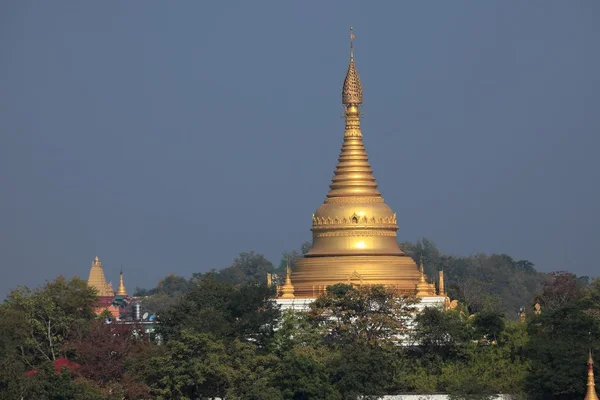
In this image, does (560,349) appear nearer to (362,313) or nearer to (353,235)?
(362,313)

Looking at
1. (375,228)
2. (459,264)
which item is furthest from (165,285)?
(375,228)

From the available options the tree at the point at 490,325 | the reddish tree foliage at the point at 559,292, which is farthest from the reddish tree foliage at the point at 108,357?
the reddish tree foliage at the point at 559,292

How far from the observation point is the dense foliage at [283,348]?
176ft

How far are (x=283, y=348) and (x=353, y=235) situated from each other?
1111 cm

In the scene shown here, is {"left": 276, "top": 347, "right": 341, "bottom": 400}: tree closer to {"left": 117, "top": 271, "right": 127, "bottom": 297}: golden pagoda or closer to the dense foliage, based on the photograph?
the dense foliage

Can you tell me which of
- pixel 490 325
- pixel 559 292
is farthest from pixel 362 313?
pixel 559 292

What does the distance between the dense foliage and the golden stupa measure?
4.38 metres

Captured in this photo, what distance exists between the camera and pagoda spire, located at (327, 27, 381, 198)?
68375 millimetres

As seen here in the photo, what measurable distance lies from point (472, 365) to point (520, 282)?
6223 centimetres

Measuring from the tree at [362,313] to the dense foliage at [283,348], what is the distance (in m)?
0.04

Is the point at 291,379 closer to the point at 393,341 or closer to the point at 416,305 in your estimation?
the point at 393,341

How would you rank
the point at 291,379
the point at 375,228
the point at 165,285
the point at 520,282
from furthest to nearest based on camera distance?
the point at 165,285 → the point at 520,282 → the point at 375,228 → the point at 291,379

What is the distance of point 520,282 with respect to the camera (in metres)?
118

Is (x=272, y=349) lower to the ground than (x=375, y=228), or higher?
lower
